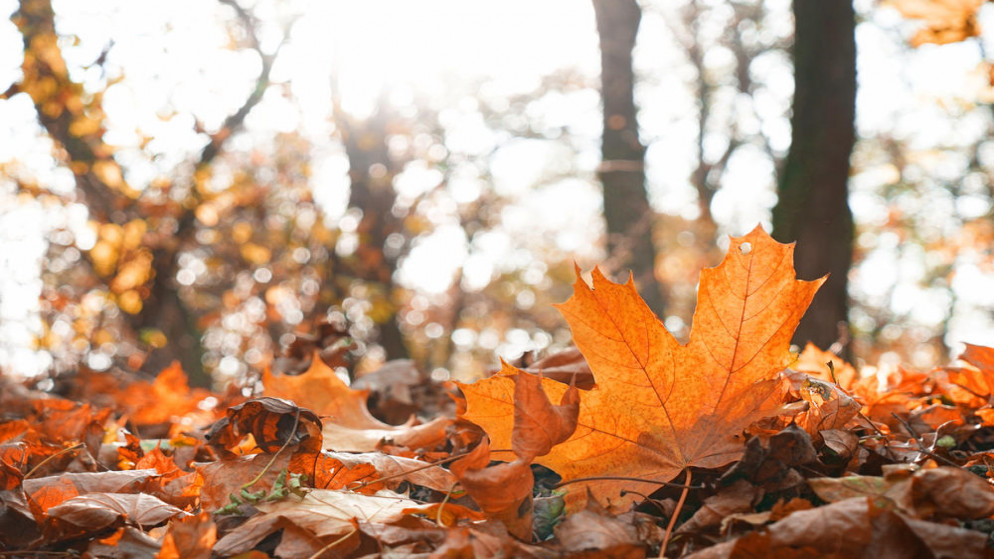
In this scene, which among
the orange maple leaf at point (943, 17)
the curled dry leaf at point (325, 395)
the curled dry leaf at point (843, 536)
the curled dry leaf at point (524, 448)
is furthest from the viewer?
the orange maple leaf at point (943, 17)

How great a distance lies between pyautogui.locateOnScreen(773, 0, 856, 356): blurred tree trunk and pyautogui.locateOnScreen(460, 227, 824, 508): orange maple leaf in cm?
258

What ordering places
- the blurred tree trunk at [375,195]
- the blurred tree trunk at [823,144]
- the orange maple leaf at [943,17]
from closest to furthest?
the orange maple leaf at [943,17], the blurred tree trunk at [823,144], the blurred tree trunk at [375,195]

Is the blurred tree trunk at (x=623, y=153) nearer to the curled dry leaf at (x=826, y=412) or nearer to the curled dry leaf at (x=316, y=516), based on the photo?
the curled dry leaf at (x=826, y=412)

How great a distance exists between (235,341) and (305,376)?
1104 cm

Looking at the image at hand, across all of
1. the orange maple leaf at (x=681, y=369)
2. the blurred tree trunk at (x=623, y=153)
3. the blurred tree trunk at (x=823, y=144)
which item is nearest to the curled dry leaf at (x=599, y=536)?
the orange maple leaf at (x=681, y=369)

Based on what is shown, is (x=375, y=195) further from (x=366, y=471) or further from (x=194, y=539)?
(x=194, y=539)

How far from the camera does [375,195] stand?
311 inches

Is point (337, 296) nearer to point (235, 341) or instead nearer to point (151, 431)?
point (151, 431)

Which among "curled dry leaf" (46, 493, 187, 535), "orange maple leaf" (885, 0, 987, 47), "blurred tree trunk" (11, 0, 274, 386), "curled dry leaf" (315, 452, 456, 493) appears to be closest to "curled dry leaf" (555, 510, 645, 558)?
"curled dry leaf" (315, 452, 456, 493)

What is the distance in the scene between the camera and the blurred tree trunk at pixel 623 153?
6258 mm

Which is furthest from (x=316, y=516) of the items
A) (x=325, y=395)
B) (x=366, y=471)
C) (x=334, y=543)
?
(x=325, y=395)

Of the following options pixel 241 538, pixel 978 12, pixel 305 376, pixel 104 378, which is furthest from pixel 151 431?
pixel 978 12

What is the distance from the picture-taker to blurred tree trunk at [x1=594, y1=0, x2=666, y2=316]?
246 inches

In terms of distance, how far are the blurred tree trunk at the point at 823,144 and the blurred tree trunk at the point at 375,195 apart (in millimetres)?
4440
